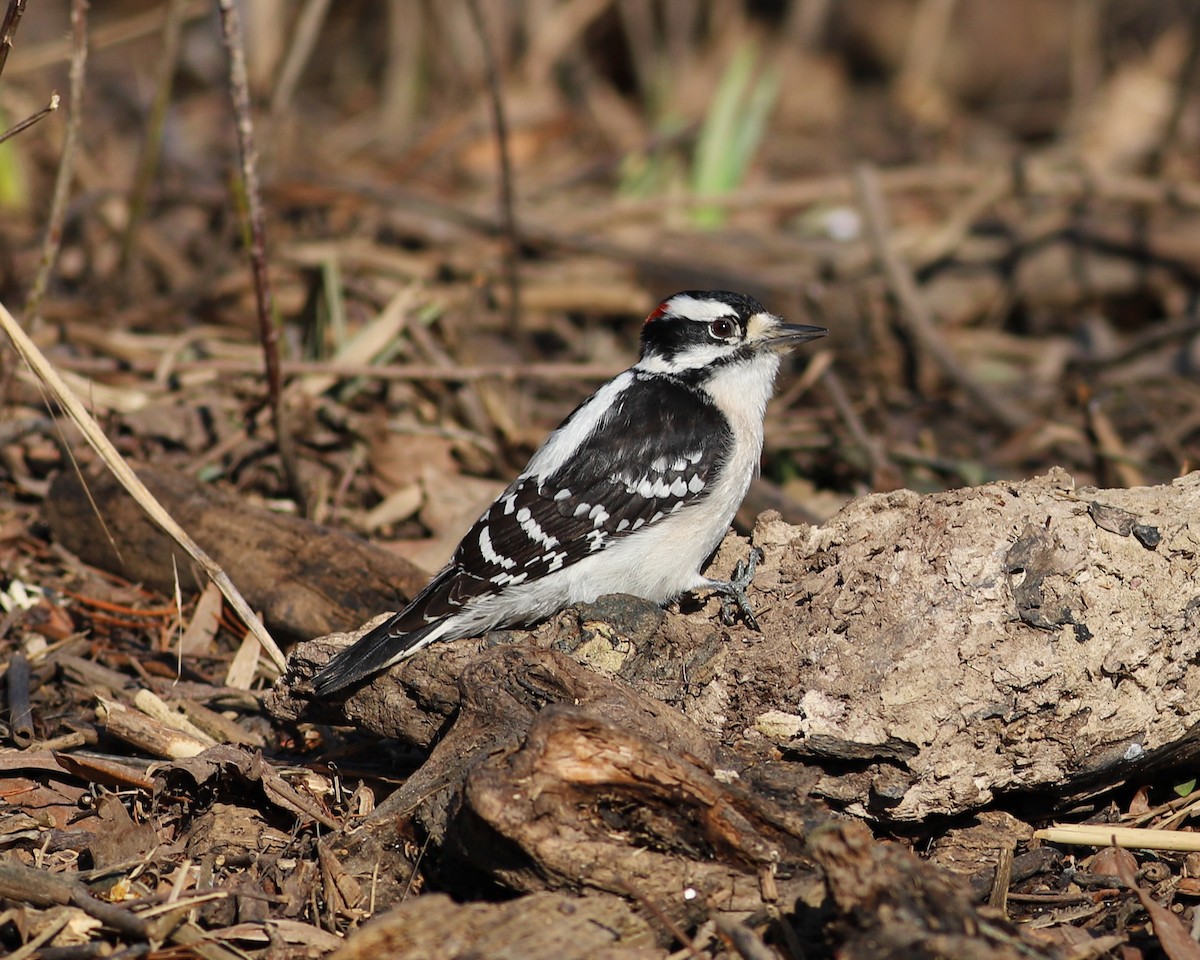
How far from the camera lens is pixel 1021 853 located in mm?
3615

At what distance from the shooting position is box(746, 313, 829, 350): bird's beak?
507 cm

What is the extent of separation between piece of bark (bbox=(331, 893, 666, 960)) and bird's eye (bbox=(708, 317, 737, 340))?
8.63 ft

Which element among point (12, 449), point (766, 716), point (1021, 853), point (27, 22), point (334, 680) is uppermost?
point (27, 22)

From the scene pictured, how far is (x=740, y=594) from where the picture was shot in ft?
13.1

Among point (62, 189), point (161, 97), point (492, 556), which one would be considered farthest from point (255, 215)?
point (161, 97)

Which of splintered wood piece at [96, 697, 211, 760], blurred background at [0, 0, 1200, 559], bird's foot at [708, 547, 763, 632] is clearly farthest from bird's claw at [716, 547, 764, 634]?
splintered wood piece at [96, 697, 211, 760]

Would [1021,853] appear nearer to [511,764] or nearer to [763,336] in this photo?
[511,764]

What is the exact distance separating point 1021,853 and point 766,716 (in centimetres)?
82

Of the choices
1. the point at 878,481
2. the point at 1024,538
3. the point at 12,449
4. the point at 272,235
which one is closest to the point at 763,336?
the point at 878,481

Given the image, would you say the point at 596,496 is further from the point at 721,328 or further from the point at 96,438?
the point at 96,438

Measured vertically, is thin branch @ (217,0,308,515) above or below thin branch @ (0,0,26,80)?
below

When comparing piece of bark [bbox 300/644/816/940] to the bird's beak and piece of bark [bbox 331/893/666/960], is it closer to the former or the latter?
piece of bark [bbox 331/893/666/960]

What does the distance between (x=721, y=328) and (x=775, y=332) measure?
217mm

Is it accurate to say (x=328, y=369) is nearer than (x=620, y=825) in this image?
No
